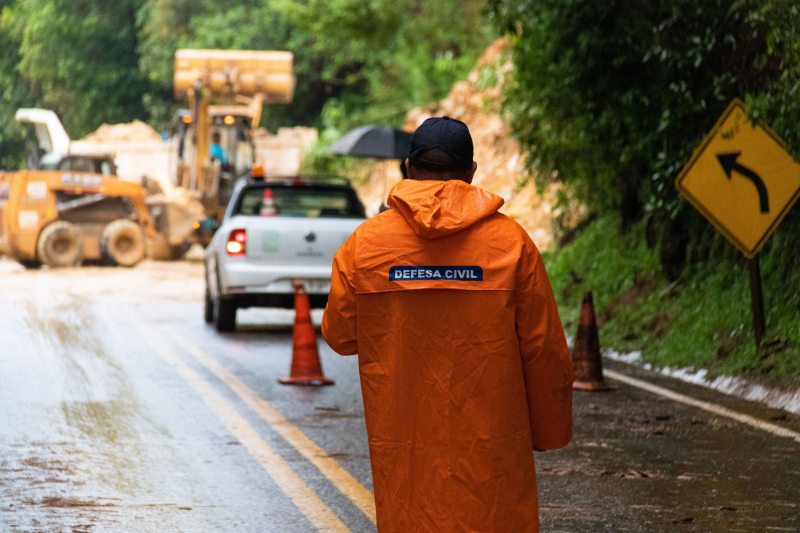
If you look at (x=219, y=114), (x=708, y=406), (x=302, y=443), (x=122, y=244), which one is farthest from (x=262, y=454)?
(x=219, y=114)

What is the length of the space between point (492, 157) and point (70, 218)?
1090cm

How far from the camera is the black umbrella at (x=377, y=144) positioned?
18.9m

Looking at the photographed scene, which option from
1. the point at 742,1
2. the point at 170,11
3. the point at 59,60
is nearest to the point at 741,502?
the point at 742,1

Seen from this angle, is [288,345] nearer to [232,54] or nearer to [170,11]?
[232,54]

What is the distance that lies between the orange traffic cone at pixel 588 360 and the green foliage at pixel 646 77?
7.82ft

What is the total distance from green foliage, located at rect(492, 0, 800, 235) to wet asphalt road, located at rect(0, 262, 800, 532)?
256 centimetres

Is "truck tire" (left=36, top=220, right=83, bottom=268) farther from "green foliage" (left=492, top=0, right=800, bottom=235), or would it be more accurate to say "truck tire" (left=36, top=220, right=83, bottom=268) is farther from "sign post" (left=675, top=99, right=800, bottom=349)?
"sign post" (left=675, top=99, right=800, bottom=349)

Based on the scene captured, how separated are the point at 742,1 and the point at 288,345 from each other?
19.4ft

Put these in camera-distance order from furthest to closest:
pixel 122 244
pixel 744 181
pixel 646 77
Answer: pixel 122 244
pixel 646 77
pixel 744 181

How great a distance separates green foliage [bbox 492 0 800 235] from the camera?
404 inches

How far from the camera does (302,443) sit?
7254mm

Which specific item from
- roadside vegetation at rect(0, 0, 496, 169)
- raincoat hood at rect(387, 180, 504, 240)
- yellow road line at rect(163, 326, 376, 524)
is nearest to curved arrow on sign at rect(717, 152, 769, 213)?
yellow road line at rect(163, 326, 376, 524)

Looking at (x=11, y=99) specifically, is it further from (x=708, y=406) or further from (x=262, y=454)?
(x=262, y=454)

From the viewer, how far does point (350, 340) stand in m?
3.07
